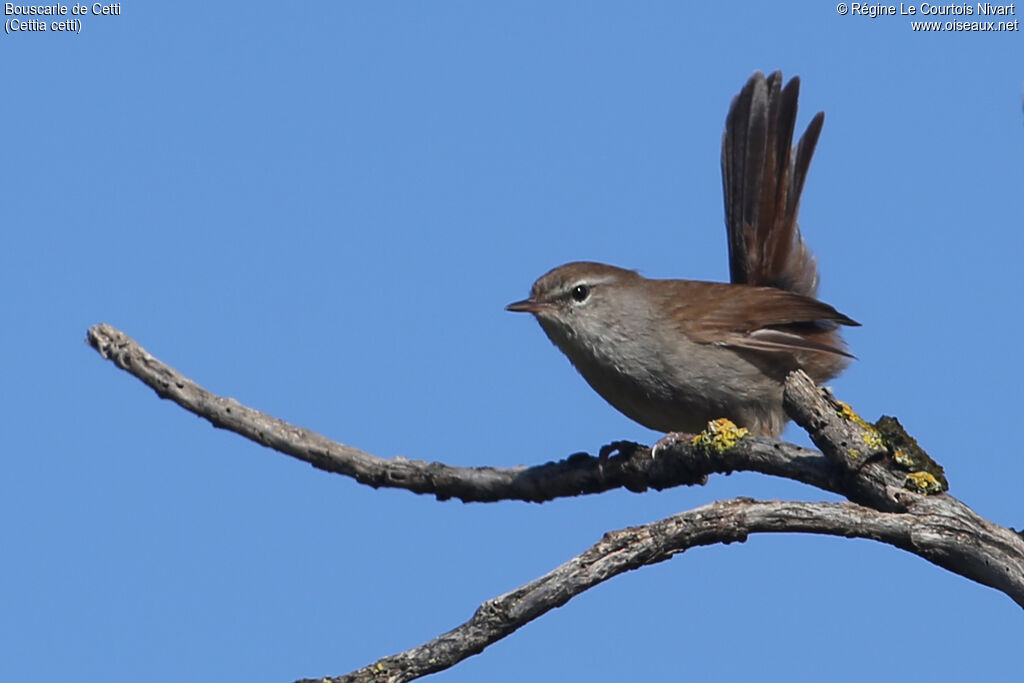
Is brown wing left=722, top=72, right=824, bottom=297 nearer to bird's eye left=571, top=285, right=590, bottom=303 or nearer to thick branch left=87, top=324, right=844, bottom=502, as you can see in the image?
bird's eye left=571, top=285, right=590, bottom=303

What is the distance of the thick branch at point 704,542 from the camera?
4.63 meters

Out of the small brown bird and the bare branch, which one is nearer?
the bare branch

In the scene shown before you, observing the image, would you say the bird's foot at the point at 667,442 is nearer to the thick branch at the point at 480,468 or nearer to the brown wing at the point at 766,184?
the thick branch at the point at 480,468

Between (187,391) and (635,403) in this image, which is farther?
(635,403)

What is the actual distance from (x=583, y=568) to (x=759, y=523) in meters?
0.79

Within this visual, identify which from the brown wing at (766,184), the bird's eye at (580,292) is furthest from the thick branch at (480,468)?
the brown wing at (766,184)

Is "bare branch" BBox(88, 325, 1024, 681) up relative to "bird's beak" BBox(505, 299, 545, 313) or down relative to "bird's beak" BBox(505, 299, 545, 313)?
down

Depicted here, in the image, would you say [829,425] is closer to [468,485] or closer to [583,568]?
[583,568]

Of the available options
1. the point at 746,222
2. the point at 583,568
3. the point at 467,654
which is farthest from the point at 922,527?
the point at 746,222

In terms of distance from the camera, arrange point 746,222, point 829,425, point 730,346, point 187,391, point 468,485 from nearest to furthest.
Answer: point 829,425 < point 187,391 < point 468,485 < point 730,346 < point 746,222

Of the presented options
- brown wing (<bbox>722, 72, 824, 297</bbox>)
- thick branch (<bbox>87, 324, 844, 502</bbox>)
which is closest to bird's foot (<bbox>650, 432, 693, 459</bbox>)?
thick branch (<bbox>87, 324, 844, 502</bbox>)

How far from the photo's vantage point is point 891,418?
5.30 metres

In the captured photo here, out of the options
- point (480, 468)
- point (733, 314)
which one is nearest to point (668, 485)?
point (480, 468)

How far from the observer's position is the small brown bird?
6.98 metres
